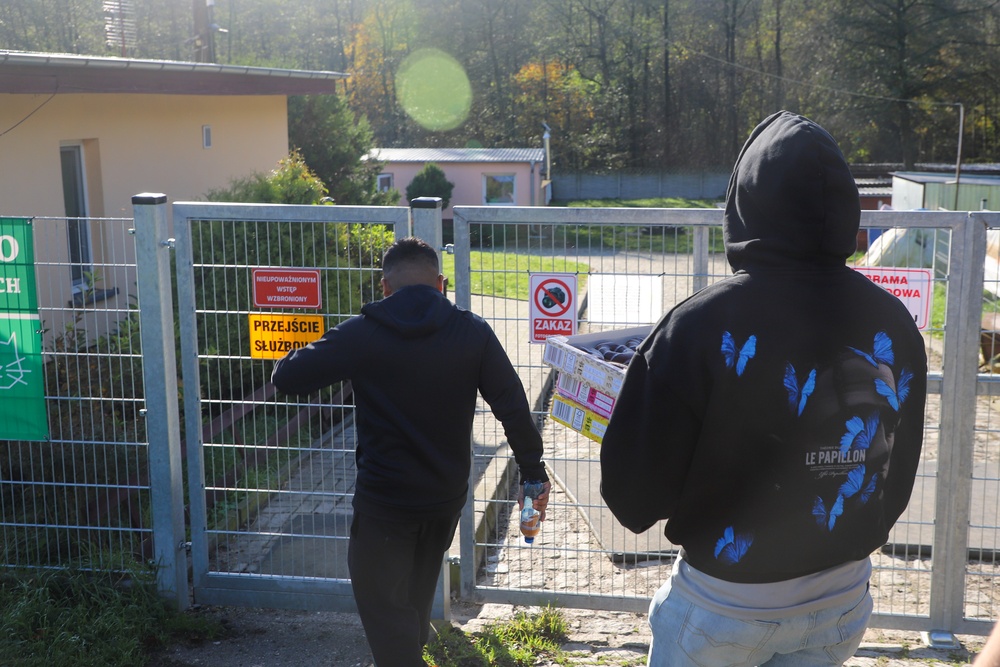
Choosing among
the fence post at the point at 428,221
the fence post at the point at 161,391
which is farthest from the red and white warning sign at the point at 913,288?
the fence post at the point at 161,391

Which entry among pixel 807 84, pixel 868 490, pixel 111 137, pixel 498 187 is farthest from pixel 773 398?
pixel 807 84

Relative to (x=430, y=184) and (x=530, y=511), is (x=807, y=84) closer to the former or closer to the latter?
(x=430, y=184)

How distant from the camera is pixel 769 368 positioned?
1997 mm

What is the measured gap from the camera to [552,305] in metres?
4.20

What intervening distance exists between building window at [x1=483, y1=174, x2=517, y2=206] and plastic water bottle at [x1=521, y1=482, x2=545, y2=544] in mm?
27512

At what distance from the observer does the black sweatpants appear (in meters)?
3.25

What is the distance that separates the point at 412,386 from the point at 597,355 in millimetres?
886

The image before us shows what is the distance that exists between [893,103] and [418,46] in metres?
26.3

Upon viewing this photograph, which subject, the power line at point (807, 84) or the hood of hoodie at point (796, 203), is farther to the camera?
the power line at point (807, 84)

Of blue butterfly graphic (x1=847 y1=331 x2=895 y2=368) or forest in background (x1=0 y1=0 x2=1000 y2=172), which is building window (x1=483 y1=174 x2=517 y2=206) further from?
blue butterfly graphic (x1=847 y1=331 x2=895 y2=368)

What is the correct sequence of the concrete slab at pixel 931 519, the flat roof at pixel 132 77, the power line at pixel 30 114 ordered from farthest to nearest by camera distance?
1. the power line at pixel 30 114
2. the flat roof at pixel 132 77
3. the concrete slab at pixel 931 519

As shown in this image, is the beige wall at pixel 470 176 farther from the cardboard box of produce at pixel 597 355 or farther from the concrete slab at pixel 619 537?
the cardboard box of produce at pixel 597 355

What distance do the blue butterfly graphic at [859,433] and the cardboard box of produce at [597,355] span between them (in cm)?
148

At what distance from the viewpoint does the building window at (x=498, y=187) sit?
1204 inches
